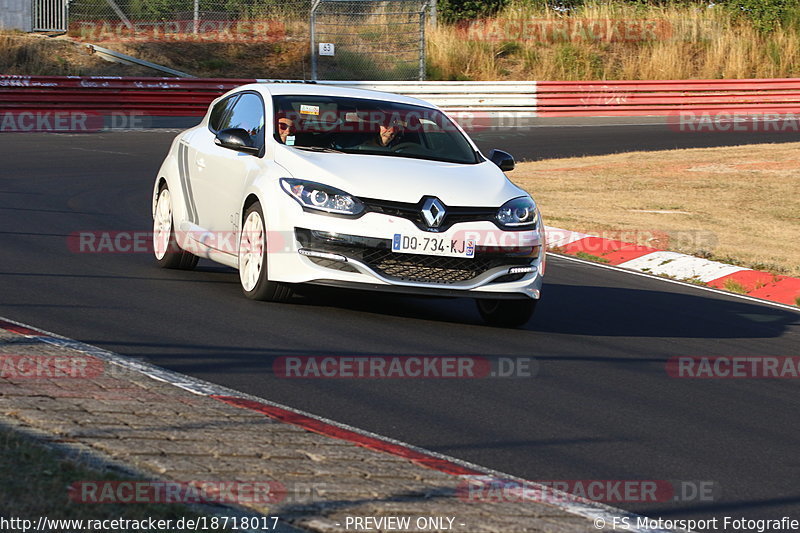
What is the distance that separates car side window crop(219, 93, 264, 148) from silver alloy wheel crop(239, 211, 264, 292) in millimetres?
714

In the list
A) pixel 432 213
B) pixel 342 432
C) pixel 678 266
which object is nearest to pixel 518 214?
pixel 432 213

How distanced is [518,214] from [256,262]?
1907 millimetres

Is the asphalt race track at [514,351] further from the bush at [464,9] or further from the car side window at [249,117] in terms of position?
the bush at [464,9]

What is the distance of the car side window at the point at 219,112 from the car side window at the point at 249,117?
0.25ft

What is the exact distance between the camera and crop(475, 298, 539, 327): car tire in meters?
9.69

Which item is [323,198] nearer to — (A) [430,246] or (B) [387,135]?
(A) [430,246]

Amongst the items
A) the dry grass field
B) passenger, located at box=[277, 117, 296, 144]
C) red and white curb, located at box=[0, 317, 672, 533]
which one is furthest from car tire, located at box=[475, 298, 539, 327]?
the dry grass field

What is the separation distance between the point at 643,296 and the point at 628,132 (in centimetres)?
2060

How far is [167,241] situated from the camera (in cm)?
1123

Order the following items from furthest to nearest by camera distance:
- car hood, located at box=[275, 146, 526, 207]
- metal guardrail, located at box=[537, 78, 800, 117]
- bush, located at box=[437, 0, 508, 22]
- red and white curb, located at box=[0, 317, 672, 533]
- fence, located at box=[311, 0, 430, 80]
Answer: bush, located at box=[437, 0, 508, 22], fence, located at box=[311, 0, 430, 80], metal guardrail, located at box=[537, 78, 800, 117], car hood, located at box=[275, 146, 526, 207], red and white curb, located at box=[0, 317, 672, 533]

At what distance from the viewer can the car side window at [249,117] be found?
10.2 metres

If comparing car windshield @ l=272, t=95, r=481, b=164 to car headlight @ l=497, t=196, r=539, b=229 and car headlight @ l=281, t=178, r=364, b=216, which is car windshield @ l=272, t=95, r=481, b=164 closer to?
car headlight @ l=281, t=178, r=364, b=216

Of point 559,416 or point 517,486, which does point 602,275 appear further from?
point 517,486

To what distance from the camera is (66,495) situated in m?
4.47
